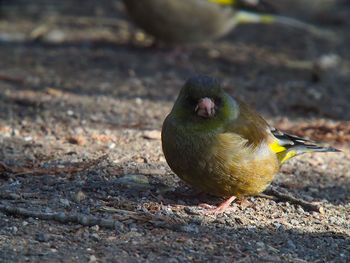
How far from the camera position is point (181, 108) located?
13.4ft

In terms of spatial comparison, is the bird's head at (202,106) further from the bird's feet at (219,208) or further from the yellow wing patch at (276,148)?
the bird's feet at (219,208)

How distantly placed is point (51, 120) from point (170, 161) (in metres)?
2.20

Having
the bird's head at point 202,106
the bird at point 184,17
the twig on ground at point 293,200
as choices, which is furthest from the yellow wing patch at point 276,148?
the bird at point 184,17

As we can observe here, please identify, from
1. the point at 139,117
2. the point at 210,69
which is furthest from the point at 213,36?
the point at 139,117

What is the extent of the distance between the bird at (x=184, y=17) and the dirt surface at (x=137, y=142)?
40cm

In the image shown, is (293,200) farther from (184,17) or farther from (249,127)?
(184,17)

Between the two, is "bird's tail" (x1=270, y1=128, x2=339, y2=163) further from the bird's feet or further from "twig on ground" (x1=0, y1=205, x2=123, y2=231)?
"twig on ground" (x1=0, y1=205, x2=123, y2=231)

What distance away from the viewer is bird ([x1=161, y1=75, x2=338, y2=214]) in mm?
3967

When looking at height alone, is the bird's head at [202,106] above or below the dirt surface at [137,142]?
above

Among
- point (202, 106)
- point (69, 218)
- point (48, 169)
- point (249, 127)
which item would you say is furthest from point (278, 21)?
point (69, 218)

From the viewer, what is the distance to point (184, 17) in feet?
26.3

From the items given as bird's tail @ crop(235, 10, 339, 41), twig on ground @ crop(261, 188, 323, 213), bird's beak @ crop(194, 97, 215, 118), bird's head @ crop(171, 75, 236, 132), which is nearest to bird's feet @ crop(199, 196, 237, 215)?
twig on ground @ crop(261, 188, 323, 213)

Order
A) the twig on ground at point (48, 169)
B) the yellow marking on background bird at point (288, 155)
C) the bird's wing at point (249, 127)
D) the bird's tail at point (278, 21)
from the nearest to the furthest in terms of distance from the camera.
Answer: the bird's wing at point (249, 127) < the twig on ground at point (48, 169) < the yellow marking on background bird at point (288, 155) < the bird's tail at point (278, 21)

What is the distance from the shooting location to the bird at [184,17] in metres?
7.89
